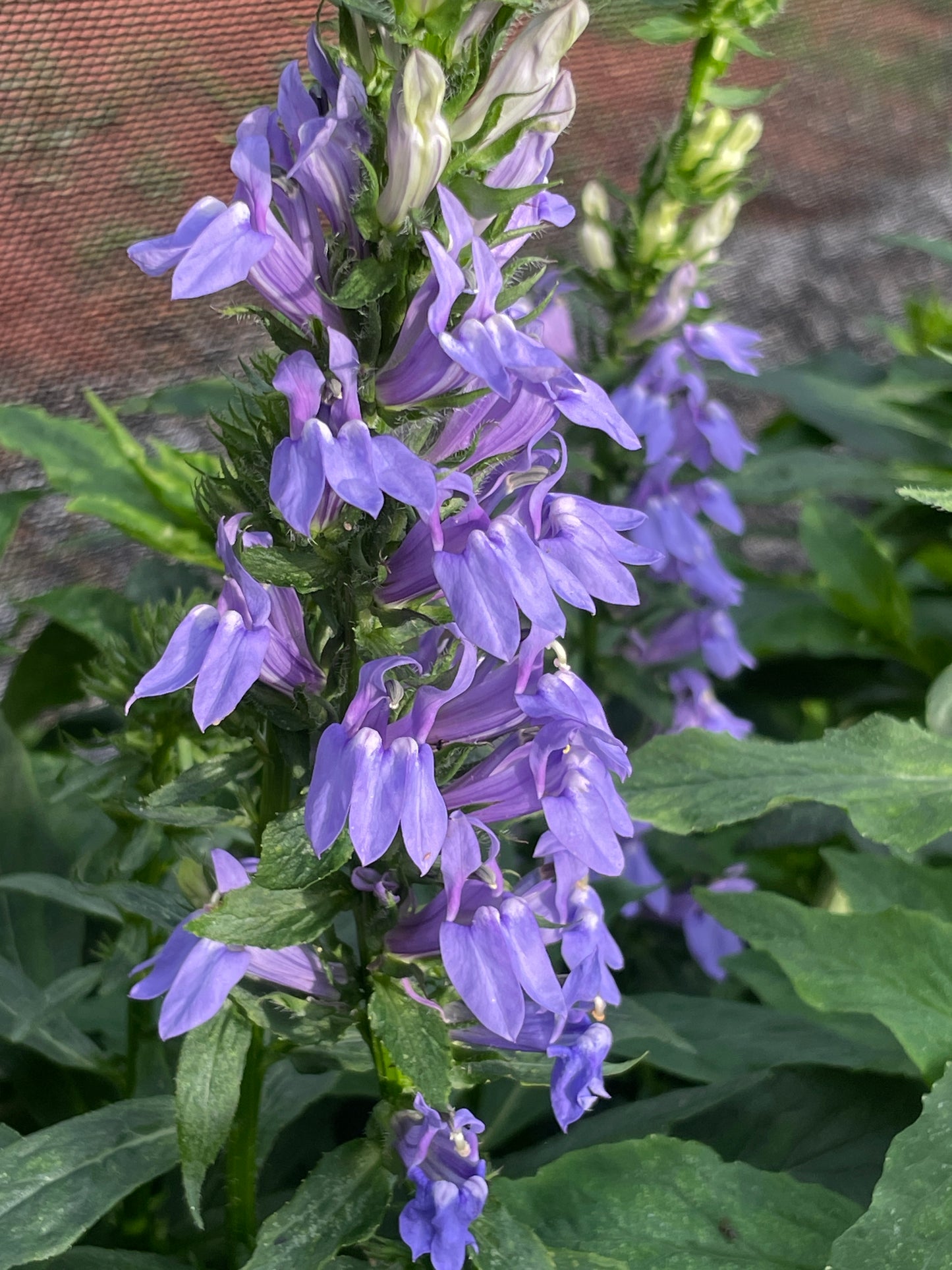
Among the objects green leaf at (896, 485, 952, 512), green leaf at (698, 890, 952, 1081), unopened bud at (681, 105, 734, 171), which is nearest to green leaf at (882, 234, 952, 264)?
unopened bud at (681, 105, 734, 171)

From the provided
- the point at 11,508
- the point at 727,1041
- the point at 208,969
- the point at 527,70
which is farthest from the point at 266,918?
the point at 11,508

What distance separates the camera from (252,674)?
0.45m

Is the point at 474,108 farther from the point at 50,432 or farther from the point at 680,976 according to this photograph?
the point at 680,976

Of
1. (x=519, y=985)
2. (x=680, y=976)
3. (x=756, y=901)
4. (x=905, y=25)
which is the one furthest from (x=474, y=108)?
(x=905, y=25)

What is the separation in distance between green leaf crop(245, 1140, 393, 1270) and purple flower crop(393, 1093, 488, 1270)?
2 centimetres

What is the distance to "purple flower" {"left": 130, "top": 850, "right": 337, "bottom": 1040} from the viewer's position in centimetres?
50

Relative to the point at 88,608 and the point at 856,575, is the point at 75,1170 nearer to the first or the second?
the point at 88,608

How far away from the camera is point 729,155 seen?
101 centimetres

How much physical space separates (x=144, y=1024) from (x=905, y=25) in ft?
6.58

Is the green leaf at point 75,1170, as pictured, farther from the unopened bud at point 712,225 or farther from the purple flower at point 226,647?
the unopened bud at point 712,225

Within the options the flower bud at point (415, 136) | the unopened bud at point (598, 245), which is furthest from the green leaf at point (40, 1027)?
the unopened bud at point (598, 245)

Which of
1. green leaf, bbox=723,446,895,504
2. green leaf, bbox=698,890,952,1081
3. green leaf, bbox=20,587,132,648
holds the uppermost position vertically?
green leaf, bbox=20,587,132,648

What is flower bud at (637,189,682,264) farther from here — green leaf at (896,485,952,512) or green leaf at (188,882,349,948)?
green leaf at (188,882,349,948)

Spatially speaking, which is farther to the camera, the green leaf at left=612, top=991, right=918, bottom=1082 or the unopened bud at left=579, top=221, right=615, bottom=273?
the unopened bud at left=579, top=221, right=615, bottom=273
